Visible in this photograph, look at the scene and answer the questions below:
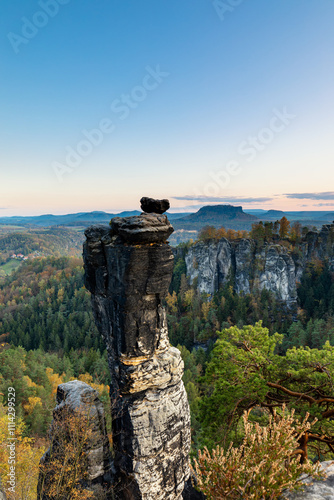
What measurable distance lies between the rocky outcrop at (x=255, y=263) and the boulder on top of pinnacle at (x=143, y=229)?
206 ft

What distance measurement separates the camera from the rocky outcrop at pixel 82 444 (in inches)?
386

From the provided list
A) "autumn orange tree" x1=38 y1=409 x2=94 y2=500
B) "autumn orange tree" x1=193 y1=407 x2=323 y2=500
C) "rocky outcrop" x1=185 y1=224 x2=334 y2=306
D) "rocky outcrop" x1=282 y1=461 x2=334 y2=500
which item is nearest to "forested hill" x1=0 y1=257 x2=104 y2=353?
"rocky outcrop" x1=185 y1=224 x2=334 y2=306

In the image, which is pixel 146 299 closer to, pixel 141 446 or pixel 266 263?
pixel 141 446

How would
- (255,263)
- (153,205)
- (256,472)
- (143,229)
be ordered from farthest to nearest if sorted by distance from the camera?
(255,263), (153,205), (143,229), (256,472)

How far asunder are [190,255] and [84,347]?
43617 millimetres

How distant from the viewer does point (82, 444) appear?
A: 383 inches

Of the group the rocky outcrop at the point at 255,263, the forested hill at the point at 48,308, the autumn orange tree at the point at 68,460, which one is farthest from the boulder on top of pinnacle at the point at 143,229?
the rocky outcrop at the point at 255,263

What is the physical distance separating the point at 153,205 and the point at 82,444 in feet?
33.5

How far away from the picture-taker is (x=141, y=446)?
9.36 m

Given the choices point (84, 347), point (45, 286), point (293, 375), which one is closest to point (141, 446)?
point (293, 375)

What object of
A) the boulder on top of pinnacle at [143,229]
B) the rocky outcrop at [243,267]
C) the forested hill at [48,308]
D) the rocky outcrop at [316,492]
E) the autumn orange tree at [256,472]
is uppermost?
the boulder on top of pinnacle at [143,229]

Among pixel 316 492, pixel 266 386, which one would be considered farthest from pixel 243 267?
pixel 316 492

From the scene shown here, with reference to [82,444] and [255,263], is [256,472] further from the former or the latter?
[255,263]

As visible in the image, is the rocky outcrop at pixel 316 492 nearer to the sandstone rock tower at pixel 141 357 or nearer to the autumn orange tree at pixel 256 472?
the autumn orange tree at pixel 256 472
